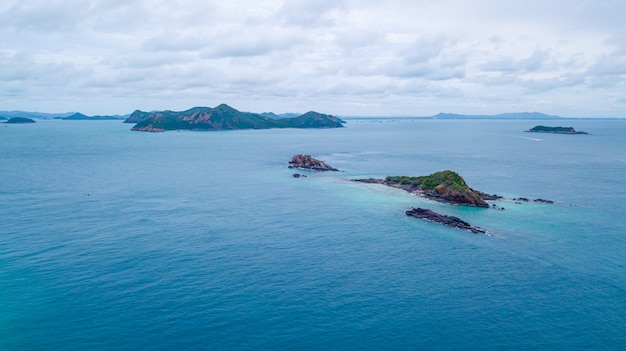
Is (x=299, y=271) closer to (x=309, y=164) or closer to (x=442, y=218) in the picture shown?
(x=442, y=218)

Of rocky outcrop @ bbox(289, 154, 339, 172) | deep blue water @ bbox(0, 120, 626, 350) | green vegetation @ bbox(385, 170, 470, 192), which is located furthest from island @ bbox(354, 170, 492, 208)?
rocky outcrop @ bbox(289, 154, 339, 172)

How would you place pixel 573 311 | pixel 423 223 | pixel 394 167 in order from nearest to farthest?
1. pixel 573 311
2. pixel 423 223
3. pixel 394 167

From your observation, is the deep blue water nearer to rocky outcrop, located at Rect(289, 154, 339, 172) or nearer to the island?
the island

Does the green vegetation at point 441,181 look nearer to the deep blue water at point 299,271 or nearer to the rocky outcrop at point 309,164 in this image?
the deep blue water at point 299,271

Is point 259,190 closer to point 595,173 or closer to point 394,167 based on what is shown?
point 394,167

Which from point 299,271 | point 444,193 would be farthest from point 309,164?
point 299,271

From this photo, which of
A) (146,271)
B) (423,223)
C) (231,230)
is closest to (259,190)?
(231,230)
